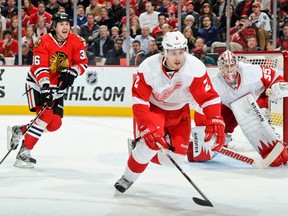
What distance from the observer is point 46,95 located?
4.93 m

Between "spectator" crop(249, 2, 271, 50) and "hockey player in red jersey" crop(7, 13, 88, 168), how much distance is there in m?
3.41

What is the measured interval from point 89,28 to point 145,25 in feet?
2.56

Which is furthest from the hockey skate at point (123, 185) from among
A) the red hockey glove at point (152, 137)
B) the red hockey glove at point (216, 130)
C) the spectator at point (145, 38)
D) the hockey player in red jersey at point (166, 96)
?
the spectator at point (145, 38)

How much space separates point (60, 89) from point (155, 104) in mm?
1158

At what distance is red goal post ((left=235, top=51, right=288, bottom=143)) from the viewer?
563 cm

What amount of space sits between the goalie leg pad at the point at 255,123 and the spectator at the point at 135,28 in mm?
3840

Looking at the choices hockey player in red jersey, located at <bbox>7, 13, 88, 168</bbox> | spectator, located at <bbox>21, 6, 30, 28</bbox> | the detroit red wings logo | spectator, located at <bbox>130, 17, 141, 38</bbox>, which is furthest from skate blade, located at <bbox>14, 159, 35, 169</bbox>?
spectator, located at <bbox>21, 6, 30, 28</bbox>

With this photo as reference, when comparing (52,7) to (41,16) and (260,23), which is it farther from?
(260,23)

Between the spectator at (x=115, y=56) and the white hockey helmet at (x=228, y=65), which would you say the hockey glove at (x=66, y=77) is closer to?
the white hockey helmet at (x=228, y=65)

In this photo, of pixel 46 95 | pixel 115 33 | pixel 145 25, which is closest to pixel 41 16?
pixel 115 33

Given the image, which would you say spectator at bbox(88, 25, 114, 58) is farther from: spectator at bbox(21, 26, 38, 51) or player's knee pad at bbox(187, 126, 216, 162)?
player's knee pad at bbox(187, 126, 216, 162)

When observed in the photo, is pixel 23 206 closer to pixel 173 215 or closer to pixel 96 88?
pixel 173 215

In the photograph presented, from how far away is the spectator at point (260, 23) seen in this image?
8.16 m

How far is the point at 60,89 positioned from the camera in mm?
5133
